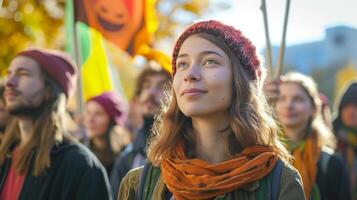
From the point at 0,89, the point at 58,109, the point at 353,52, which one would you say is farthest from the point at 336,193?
the point at 353,52

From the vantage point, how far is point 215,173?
323cm

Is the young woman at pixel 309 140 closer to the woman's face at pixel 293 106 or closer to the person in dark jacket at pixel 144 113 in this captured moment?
the woman's face at pixel 293 106

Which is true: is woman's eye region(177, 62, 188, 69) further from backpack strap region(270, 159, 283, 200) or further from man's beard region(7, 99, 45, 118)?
man's beard region(7, 99, 45, 118)

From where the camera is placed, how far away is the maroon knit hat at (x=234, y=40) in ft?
11.3

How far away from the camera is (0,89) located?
6.11 m

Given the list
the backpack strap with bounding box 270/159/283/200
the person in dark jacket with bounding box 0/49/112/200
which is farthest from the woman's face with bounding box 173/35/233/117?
the person in dark jacket with bounding box 0/49/112/200

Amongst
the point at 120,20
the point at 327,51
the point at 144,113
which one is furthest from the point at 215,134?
the point at 327,51

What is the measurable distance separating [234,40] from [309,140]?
2.28m

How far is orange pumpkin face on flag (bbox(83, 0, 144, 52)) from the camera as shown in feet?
22.7

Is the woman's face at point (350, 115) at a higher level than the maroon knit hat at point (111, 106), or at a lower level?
lower

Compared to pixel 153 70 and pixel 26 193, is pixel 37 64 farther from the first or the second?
pixel 153 70

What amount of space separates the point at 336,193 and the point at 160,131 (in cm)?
213

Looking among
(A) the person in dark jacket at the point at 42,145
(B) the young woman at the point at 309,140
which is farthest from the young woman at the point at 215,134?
(B) the young woman at the point at 309,140

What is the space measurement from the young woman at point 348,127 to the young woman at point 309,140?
3.93ft
